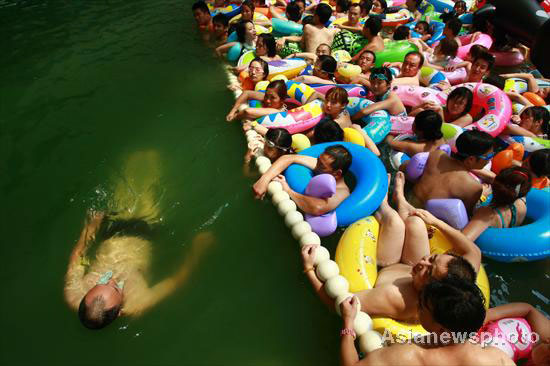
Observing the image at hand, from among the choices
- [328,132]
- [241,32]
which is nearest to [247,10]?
[241,32]

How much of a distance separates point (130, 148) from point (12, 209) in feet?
5.41

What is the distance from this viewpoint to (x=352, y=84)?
5.64 m

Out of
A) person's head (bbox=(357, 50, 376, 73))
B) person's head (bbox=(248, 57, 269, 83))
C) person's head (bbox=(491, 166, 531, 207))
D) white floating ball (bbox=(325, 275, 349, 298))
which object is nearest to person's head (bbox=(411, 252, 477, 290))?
white floating ball (bbox=(325, 275, 349, 298))

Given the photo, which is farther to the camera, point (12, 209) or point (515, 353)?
point (12, 209)

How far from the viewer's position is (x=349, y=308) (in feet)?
8.69

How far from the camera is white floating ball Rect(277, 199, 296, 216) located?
368cm

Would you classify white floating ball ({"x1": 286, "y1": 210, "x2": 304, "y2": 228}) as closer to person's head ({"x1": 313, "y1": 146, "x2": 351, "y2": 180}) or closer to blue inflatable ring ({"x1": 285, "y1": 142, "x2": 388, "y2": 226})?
blue inflatable ring ({"x1": 285, "y1": 142, "x2": 388, "y2": 226})

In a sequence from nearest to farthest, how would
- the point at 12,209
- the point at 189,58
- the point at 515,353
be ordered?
the point at 515,353
the point at 12,209
the point at 189,58

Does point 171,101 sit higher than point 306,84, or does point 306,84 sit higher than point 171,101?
point 306,84

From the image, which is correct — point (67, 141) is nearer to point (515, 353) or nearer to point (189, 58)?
point (189, 58)

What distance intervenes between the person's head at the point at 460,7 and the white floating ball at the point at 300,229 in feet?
27.2

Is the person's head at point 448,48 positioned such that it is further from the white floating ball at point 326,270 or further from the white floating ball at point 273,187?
the white floating ball at point 326,270

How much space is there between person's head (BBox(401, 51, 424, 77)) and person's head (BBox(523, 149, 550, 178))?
258cm

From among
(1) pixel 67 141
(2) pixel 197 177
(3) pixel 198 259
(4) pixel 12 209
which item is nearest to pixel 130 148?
(1) pixel 67 141
